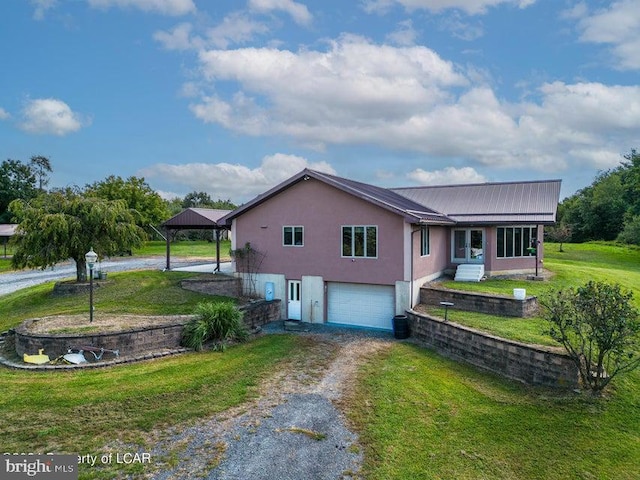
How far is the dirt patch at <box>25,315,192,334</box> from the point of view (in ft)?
41.8

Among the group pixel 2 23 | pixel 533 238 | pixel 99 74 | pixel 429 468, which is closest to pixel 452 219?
pixel 533 238

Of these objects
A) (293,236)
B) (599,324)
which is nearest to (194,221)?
(293,236)

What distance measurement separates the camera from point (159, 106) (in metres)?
21.4

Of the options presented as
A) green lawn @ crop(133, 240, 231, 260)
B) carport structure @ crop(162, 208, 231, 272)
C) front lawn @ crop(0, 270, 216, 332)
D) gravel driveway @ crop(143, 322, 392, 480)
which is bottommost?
gravel driveway @ crop(143, 322, 392, 480)

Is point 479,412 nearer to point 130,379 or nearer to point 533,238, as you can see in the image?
point 130,379

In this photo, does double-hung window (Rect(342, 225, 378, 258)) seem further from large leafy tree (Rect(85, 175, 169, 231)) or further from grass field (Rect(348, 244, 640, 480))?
large leafy tree (Rect(85, 175, 169, 231))

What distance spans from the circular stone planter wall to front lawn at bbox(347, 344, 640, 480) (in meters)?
6.61

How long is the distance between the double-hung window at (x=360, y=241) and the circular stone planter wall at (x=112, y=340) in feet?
23.3

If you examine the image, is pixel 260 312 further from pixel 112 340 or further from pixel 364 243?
pixel 112 340

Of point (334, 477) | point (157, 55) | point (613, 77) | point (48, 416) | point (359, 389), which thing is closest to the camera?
point (334, 477)

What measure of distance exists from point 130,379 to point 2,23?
1402cm

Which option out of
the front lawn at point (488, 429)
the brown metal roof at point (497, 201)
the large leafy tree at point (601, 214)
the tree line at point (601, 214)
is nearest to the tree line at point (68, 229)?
the front lawn at point (488, 429)

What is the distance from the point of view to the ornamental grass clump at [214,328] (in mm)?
13634

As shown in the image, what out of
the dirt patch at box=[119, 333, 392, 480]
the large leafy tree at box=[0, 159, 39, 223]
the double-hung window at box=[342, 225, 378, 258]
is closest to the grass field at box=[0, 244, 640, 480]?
the dirt patch at box=[119, 333, 392, 480]
